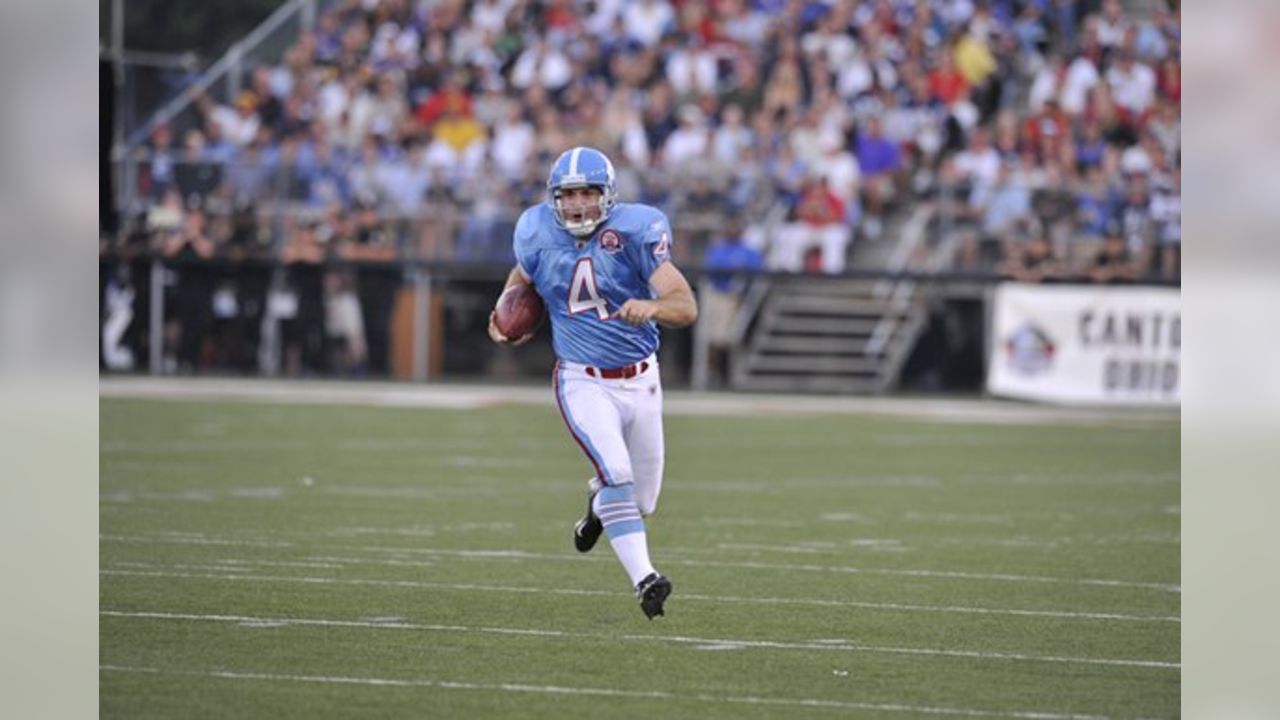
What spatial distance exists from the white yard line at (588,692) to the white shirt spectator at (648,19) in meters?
20.2

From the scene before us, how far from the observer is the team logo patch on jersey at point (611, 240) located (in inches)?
351

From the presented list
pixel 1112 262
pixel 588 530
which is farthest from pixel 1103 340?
pixel 588 530

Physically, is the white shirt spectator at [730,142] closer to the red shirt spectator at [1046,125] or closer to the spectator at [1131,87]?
the red shirt spectator at [1046,125]

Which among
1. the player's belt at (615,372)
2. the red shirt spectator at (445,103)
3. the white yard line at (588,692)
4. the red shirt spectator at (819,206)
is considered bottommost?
the white yard line at (588,692)

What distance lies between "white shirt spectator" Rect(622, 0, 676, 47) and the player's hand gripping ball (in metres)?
17.9

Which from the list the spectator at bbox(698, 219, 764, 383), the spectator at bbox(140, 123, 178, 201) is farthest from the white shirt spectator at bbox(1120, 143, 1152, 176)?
the spectator at bbox(140, 123, 178, 201)

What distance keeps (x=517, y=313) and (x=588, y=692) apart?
8.35ft

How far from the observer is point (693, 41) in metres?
26.7

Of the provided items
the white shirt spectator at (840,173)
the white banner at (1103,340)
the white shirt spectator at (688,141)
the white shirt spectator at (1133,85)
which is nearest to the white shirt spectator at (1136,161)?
the white shirt spectator at (1133,85)

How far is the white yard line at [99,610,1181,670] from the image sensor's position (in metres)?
7.95

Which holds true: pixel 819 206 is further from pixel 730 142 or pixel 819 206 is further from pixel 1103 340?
pixel 1103 340
